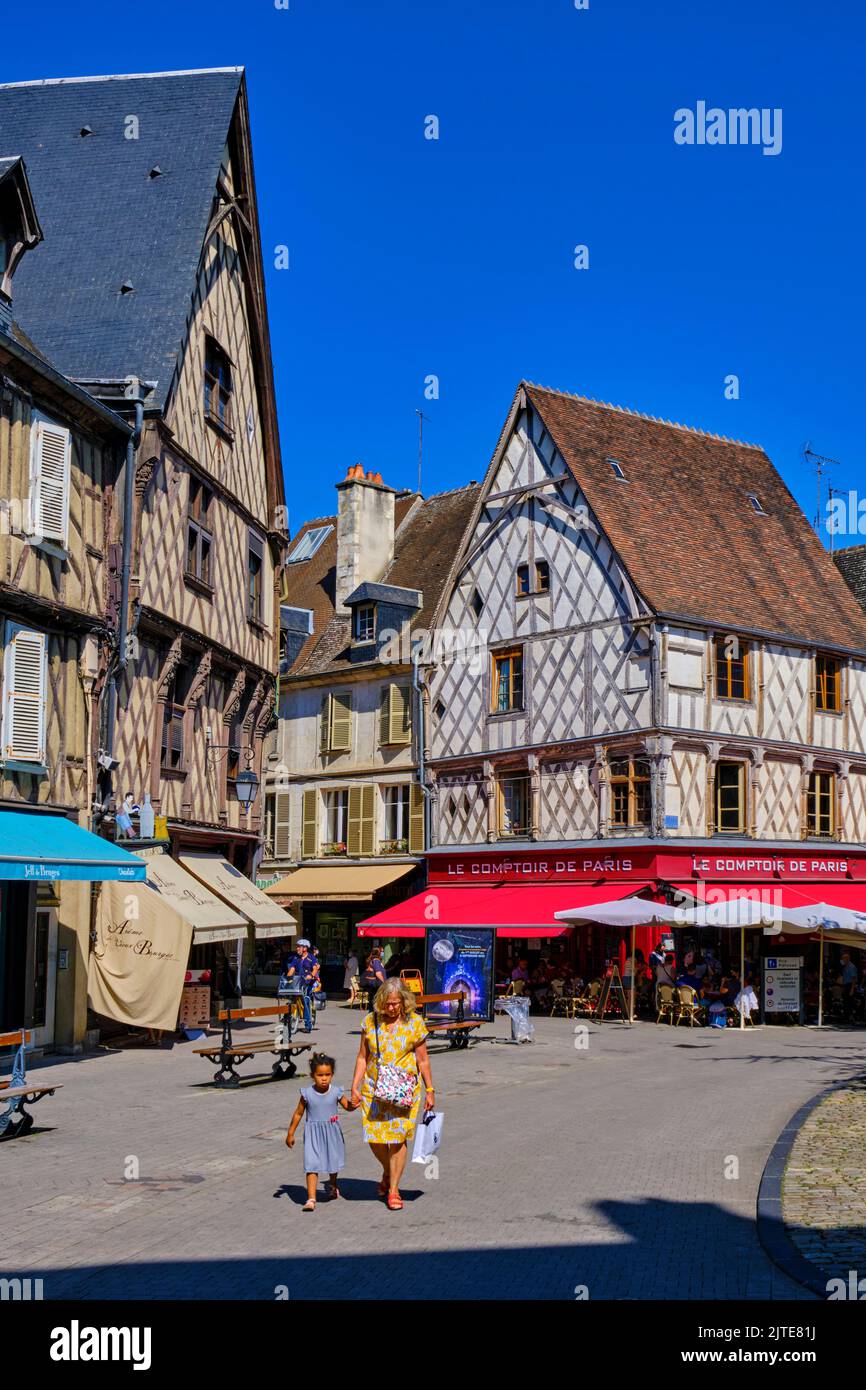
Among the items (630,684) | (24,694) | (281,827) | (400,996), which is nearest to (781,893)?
(630,684)

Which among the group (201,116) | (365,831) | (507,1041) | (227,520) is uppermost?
(201,116)

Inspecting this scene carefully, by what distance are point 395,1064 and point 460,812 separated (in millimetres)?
23929

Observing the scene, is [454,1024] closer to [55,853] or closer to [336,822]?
[55,853]

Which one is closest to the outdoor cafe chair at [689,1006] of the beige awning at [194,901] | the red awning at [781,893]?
the red awning at [781,893]

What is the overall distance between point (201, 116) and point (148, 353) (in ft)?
15.9

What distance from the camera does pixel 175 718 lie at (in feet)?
74.3

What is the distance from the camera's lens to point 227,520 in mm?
24578

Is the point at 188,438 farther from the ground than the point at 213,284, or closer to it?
closer to it

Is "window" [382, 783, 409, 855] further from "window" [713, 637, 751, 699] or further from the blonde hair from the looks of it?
the blonde hair

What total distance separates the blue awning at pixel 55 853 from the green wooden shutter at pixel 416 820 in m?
16.6

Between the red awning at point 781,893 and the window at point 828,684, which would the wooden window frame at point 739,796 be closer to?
the red awning at point 781,893

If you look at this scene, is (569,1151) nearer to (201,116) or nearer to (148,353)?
(148,353)

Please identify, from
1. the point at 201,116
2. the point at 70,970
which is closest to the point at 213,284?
the point at 201,116

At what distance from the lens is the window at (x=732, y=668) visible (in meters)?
30.0
